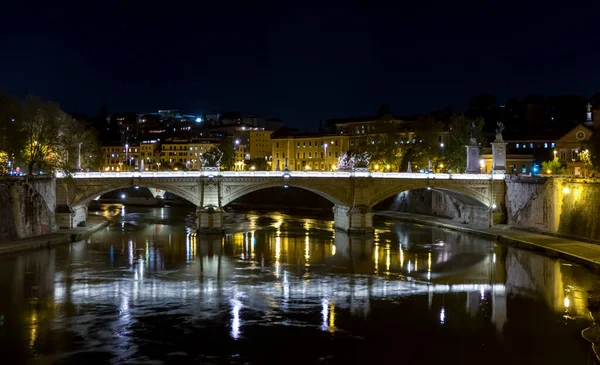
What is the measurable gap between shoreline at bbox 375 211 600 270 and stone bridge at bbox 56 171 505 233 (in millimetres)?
2911

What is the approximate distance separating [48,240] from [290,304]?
20.9m

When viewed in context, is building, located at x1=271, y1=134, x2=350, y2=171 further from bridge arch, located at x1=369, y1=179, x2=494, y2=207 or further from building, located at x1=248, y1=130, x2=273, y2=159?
bridge arch, located at x1=369, y1=179, x2=494, y2=207

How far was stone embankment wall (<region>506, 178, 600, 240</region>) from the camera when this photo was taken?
42469 mm

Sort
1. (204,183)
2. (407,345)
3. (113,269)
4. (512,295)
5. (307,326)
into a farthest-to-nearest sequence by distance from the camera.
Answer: (204,183), (113,269), (512,295), (307,326), (407,345)

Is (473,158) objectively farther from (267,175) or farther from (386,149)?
(267,175)

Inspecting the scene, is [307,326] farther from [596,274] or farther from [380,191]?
[380,191]

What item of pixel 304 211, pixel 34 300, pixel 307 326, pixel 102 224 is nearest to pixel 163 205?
pixel 304 211

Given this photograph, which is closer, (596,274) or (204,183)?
(596,274)

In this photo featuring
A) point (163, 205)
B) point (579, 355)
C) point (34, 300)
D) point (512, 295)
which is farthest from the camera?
point (163, 205)

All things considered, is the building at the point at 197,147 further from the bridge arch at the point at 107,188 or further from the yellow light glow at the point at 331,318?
the yellow light glow at the point at 331,318

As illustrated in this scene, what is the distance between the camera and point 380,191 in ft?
177

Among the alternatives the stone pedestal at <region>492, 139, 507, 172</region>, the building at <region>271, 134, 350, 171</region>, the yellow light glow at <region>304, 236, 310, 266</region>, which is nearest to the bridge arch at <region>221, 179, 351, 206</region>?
the yellow light glow at <region>304, 236, 310, 266</region>

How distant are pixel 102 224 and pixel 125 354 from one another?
36595 mm

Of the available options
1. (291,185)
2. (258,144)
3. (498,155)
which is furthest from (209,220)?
(258,144)
